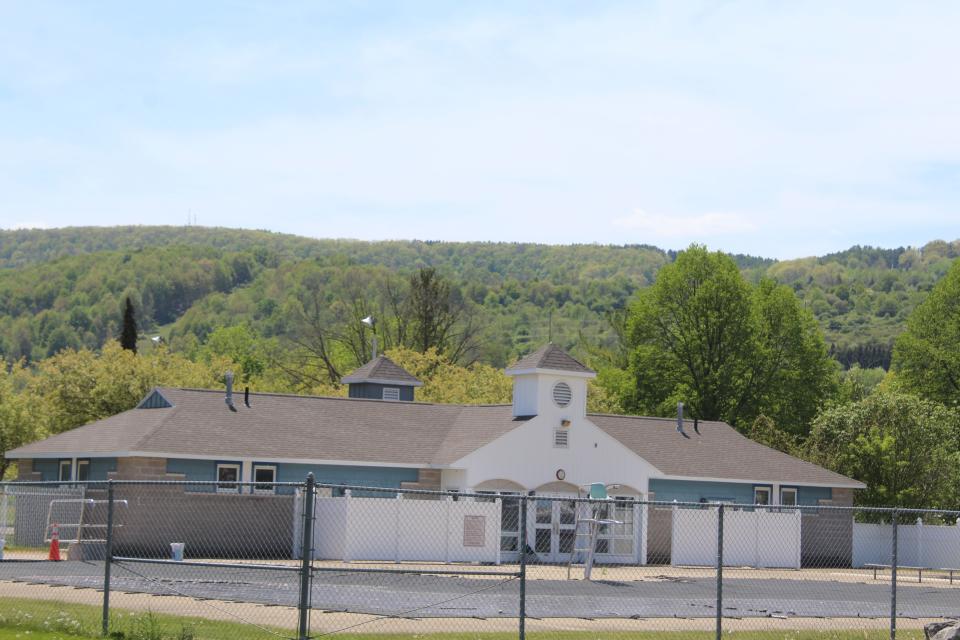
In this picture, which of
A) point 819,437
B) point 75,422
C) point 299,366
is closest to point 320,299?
point 299,366

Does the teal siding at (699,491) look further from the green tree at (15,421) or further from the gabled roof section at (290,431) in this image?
the green tree at (15,421)

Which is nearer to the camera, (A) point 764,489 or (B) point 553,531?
(B) point 553,531

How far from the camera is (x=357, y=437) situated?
42.8 meters

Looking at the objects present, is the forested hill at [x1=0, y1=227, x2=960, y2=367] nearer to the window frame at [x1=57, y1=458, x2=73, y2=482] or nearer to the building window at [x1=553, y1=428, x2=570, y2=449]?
the building window at [x1=553, y1=428, x2=570, y2=449]

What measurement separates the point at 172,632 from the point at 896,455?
38.5 meters

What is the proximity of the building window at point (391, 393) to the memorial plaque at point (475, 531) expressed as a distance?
11.9m

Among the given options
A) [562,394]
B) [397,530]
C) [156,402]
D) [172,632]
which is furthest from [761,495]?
[172,632]

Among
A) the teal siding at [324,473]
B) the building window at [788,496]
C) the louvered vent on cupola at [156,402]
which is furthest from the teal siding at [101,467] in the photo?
the building window at [788,496]

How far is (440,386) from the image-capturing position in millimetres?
68562

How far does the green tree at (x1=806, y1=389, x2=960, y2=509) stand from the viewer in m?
50.2

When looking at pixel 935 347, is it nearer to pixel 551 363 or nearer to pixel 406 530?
pixel 551 363

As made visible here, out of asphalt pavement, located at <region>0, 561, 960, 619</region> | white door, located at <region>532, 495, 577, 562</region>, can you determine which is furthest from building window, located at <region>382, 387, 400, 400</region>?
asphalt pavement, located at <region>0, 561, 960, 619</region>

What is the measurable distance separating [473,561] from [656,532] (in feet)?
24.4

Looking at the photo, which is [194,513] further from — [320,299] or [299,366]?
[320,299]
